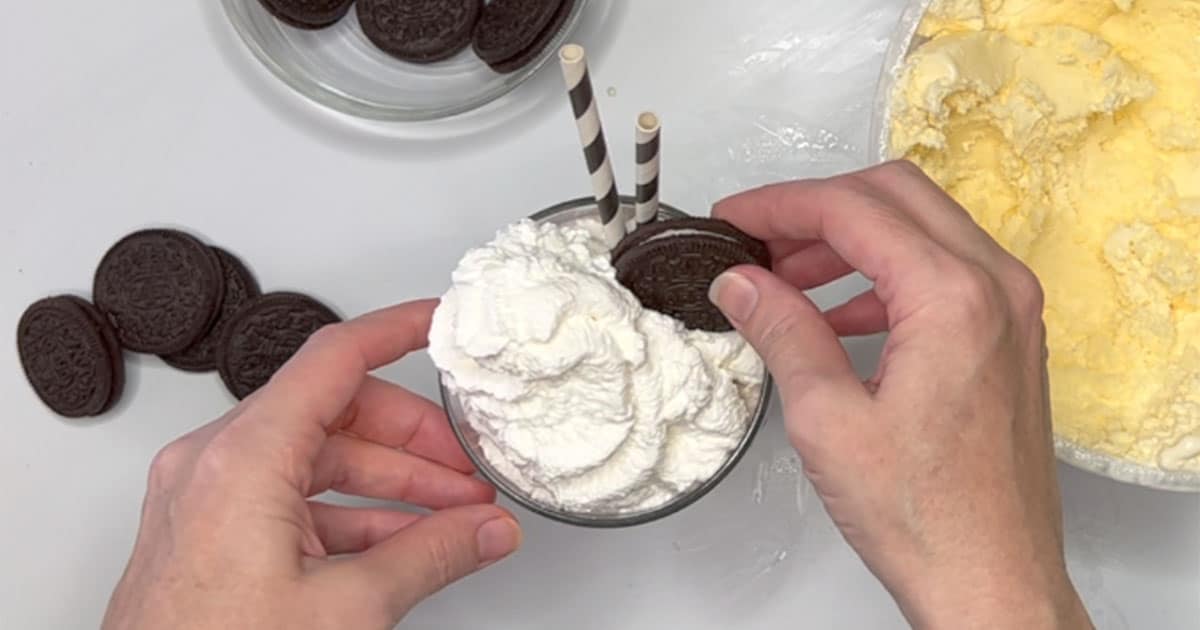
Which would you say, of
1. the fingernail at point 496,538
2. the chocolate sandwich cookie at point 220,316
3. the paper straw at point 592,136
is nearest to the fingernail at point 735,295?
the paper straw at point 592,136

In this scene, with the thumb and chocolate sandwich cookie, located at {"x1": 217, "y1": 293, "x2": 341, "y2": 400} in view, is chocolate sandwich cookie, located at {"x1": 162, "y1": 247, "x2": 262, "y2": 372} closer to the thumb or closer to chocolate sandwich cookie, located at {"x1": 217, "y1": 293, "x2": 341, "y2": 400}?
chocolate sandwich cookie, located at {"x1": 217, "y1": 293, "x2": 341, "y2": 400}

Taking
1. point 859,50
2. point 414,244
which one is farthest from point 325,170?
point 859,50

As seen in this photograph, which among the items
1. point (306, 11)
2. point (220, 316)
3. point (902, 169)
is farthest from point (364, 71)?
point (902, 169)

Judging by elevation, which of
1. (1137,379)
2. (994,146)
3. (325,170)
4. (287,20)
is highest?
(287,20)

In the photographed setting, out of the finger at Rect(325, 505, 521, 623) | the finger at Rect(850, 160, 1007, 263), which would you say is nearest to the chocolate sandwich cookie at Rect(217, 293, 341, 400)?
the finger at Rect(325, 505, 521, 623)

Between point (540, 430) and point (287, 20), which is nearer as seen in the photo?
point (540, 430)

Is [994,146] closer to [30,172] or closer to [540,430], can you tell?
[540,430]

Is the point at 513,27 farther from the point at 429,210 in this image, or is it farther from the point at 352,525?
the point at 352,525
